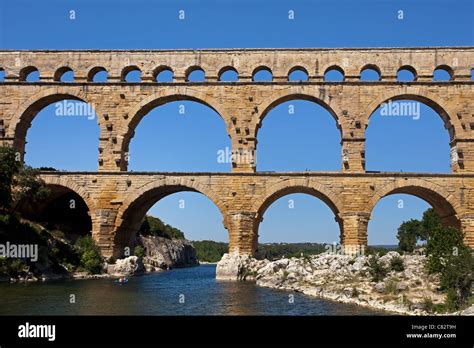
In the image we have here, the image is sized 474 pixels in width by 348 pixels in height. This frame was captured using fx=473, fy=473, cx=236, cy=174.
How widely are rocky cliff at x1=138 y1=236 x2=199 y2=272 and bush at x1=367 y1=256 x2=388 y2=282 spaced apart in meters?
27.7

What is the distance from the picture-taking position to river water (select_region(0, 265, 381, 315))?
14.4 meters

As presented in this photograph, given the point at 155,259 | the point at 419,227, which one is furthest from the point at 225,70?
the point at 419,227

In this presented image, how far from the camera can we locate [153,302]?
658 inches

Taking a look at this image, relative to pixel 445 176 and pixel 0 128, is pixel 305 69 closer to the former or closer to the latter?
pixel 445 176

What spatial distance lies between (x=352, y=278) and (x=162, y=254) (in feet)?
128

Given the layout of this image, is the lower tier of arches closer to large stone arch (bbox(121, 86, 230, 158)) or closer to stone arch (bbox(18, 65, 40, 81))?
large stone arch (bbox(121, 86, 230, 158))

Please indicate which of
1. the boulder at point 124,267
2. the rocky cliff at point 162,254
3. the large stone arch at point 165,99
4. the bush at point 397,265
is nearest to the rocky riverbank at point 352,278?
the bush at point 397,265

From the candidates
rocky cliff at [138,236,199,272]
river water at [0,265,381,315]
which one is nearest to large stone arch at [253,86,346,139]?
river water at [0,265,381,315]

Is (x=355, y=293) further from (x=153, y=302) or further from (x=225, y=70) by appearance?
(x=225, y=70)

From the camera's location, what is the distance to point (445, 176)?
27.2 meters

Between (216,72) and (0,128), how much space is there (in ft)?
46.9

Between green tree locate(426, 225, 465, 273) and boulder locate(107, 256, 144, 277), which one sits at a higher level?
green tree locate(426, 225, 465, 273)

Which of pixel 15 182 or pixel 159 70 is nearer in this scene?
pixel 15 182
